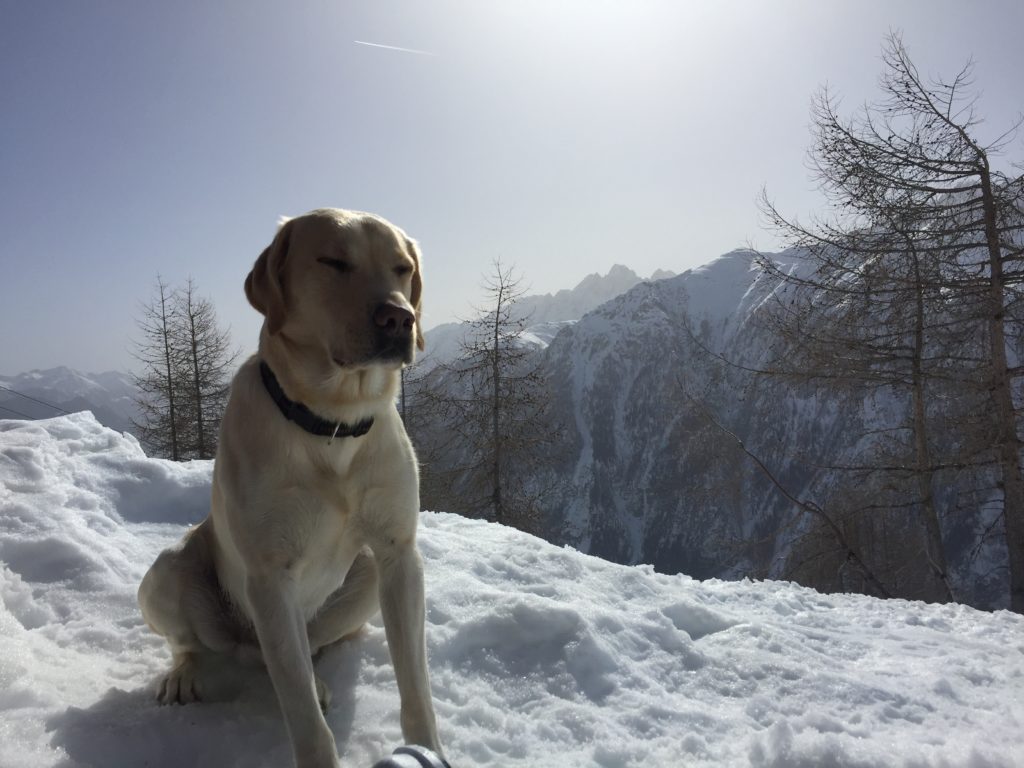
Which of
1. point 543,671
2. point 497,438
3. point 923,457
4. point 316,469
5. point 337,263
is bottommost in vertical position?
point 497,438

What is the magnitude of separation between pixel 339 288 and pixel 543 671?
6.67 ft

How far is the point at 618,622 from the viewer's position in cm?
333

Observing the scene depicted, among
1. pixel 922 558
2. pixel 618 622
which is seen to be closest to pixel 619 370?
pixel 922 558

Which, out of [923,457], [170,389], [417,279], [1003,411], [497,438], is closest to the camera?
[417,279]

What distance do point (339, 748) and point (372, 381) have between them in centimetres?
140

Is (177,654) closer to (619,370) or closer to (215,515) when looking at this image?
(215,515)

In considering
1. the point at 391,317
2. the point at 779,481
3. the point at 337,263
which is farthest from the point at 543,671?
the point at 779,481

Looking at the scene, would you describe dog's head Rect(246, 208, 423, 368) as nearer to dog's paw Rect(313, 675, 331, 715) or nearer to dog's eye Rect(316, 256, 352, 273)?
dog's eye Rect(316, 256, 352, 273)

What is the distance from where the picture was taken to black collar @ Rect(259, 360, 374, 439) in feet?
7.27

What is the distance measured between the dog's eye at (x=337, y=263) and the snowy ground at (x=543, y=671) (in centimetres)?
179

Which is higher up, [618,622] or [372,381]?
[372,381]

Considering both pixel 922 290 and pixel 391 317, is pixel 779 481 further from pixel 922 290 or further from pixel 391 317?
pixel 391 317

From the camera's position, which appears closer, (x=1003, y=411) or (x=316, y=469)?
(x=316, y=469)

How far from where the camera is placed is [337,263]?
2297mm
